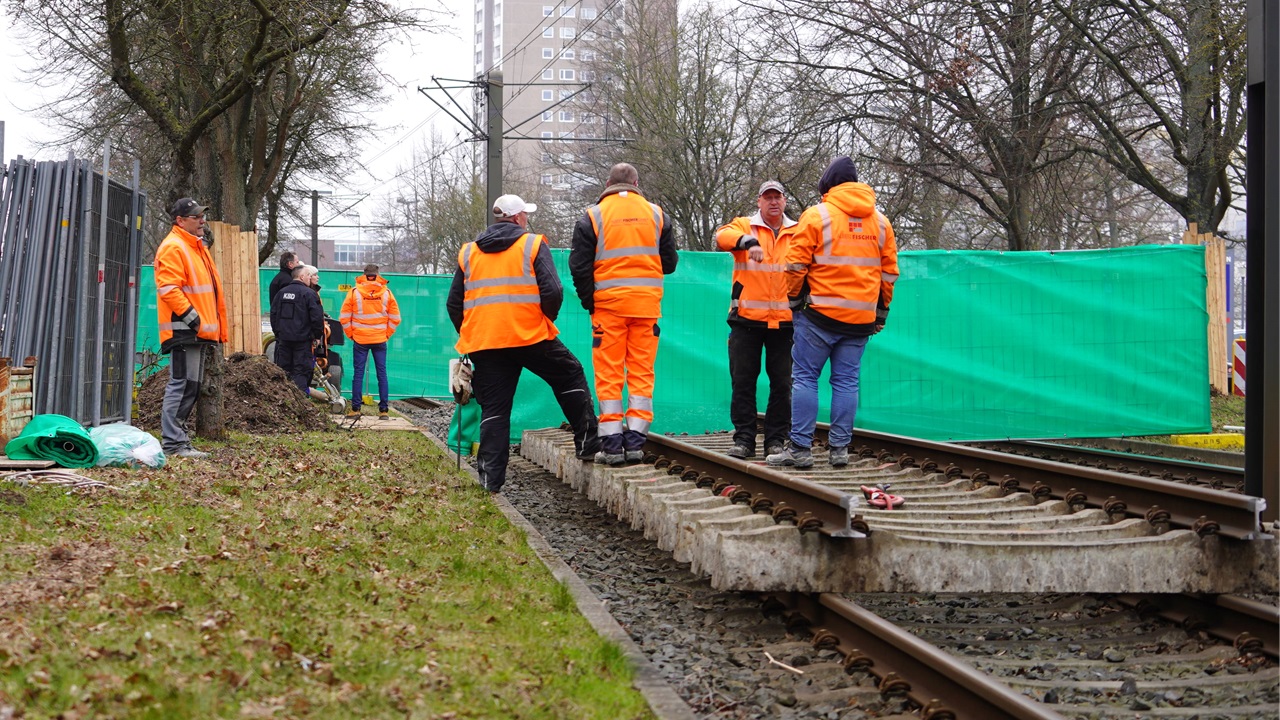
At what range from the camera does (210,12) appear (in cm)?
1703

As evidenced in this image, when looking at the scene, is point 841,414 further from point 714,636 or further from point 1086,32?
point 1086,32

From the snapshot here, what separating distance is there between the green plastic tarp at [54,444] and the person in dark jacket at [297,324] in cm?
681

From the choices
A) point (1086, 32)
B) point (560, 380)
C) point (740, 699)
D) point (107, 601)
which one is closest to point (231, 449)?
point (560, 380)

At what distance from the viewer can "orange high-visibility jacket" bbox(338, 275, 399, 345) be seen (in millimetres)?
16312

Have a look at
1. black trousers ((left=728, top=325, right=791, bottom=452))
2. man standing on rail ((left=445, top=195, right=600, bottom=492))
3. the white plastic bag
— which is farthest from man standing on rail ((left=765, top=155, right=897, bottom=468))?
the white plastic bag

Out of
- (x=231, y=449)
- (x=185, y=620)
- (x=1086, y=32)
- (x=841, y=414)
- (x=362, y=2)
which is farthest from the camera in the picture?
(x=362, y=2)

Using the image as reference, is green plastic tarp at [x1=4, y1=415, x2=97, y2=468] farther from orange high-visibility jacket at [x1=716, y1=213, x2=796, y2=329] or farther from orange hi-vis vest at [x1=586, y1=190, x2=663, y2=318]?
orange high-visibility jacket at [x1=716, y1=213, x2=796, y2=329]

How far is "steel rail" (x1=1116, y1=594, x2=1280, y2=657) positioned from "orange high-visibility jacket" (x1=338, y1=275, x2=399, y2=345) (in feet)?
39.5

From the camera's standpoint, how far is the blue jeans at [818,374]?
7.91 m

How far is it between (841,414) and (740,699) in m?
3.85

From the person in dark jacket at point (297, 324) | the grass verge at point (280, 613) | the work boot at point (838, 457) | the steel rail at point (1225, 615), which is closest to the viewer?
the grass verge at point (280, 613)

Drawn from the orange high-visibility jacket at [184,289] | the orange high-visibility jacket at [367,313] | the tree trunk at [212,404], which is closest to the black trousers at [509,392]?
the orange high-visibility jacket at [184,289]

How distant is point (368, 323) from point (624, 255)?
9007mm

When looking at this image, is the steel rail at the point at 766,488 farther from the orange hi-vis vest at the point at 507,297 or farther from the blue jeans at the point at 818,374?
the orange hi-vis vest at the point at 507,297
